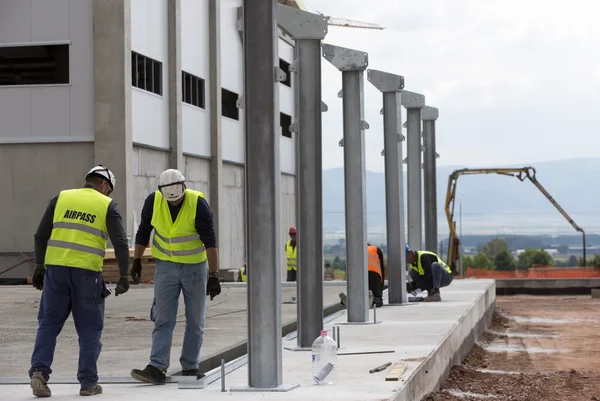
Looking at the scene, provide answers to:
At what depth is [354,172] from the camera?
17078 mm

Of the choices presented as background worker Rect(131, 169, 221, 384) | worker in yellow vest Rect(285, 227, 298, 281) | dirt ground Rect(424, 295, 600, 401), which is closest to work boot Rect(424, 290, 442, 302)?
dirt ground Rect(424, 295, 600, 401)

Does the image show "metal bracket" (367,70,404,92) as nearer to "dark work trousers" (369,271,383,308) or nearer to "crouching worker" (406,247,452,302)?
"dark work trousers" (369,271,383,308)

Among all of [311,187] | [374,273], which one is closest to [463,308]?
[374,273]

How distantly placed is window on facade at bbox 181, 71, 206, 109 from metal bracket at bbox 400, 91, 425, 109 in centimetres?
2004

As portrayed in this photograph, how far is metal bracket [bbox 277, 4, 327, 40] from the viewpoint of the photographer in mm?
13836

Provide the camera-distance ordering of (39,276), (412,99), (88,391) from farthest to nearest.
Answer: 1. (412,99)
2. (39,276)
3. (88,391)

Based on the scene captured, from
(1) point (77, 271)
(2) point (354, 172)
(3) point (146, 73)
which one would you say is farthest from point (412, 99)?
(3) point (146, 73)

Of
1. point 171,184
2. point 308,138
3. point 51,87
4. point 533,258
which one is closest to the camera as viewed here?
point 171,184

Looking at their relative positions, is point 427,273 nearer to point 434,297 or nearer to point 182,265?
point 434,297

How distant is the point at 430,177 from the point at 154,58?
48.0 feet

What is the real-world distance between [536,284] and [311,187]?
32.2 metres

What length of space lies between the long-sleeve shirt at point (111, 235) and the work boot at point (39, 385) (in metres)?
1.06

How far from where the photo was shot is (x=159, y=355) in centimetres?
1050

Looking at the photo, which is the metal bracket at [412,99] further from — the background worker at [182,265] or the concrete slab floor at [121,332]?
the background worker at [182,265]
